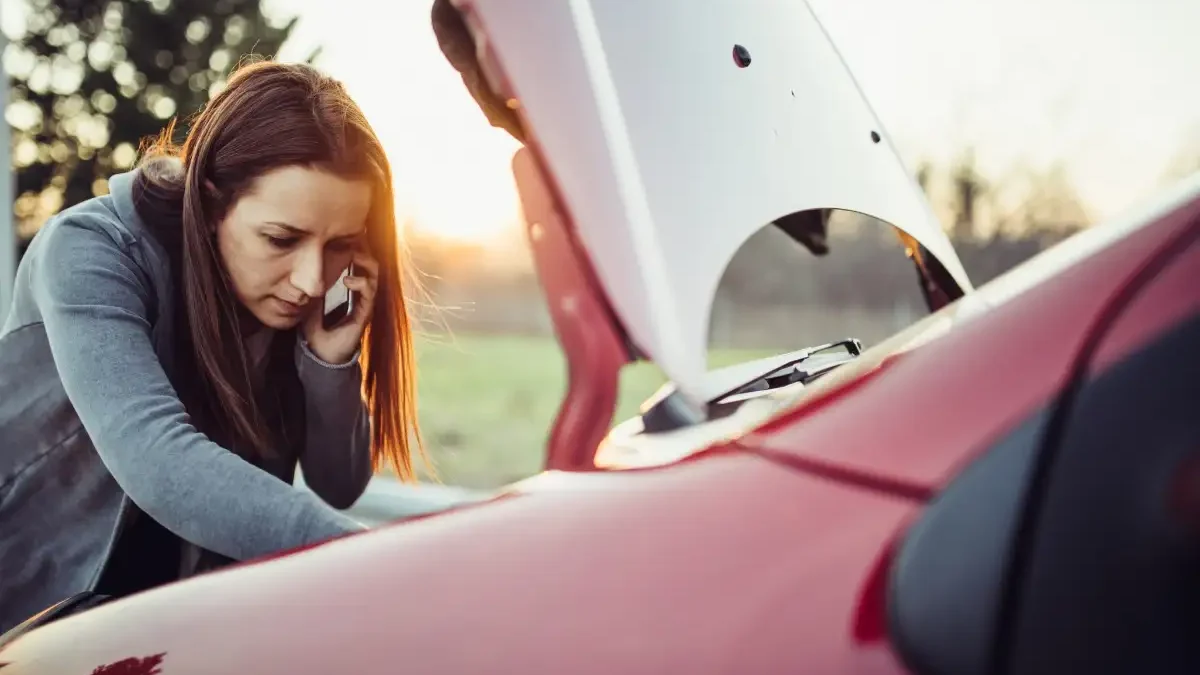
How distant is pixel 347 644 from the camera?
0.64m

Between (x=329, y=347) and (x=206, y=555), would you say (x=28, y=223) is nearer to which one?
(x=329, y=347)

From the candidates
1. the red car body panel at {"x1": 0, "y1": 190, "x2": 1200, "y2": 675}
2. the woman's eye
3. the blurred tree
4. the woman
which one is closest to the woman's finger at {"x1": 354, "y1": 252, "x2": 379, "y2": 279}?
the woman

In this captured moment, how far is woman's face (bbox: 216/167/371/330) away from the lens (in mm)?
1386

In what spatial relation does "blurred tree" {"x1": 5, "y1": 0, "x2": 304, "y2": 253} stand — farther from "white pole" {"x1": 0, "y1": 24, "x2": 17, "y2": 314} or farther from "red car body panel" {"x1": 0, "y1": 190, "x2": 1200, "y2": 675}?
"red car body panel" {"x1": 0, "y1": 190, "x2": 1200, "y2": 675}

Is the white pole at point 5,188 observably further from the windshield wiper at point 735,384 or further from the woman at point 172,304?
the windshield wiper at point 735,384

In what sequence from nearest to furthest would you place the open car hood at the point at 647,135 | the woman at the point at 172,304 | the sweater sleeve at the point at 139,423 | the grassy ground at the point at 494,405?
the open car hood at the point at 647,135, the sweater sleeve at the point at 139,423, the woman at the point at 172,304, the grassy ground at the point at 494,405

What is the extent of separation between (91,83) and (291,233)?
2.73 feet

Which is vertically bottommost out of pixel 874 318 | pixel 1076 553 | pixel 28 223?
pixel 874 318

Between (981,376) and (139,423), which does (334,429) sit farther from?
(981,376)

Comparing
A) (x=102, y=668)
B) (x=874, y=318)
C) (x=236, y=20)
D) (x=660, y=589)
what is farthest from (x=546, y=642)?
(x=236, y=20)

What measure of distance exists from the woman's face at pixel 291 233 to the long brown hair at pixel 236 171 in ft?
0.05

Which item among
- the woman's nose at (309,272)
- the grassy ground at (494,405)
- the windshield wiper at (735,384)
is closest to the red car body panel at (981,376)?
the windshield wiper at (735,384)

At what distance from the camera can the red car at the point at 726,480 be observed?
1.57 feet

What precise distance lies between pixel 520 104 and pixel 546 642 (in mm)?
399
